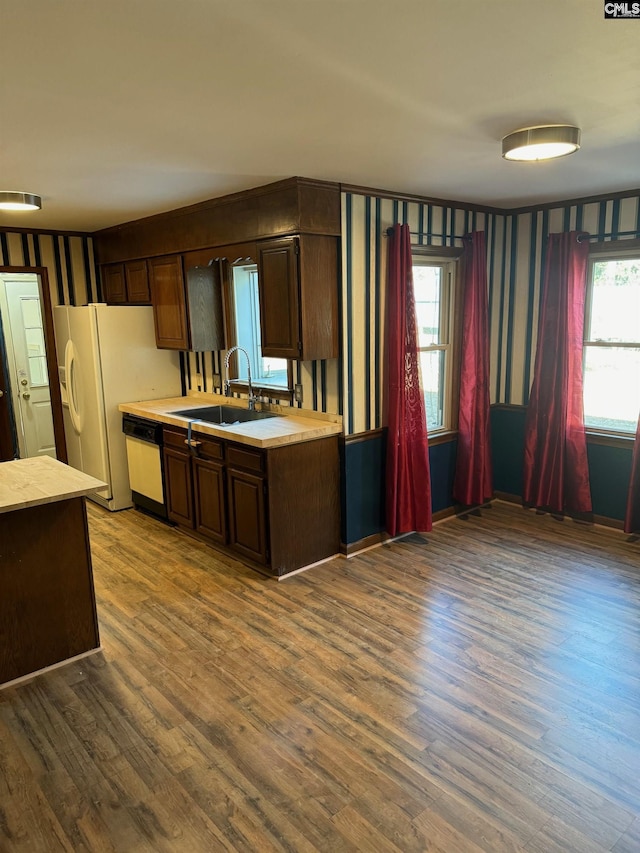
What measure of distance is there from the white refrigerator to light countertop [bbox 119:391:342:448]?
0.23 metres

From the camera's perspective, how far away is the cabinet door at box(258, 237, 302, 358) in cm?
358

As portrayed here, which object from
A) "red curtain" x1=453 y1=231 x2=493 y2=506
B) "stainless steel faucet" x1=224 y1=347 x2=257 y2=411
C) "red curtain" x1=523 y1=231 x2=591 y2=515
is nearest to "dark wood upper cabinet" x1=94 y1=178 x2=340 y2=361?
"stainless steel faucet" x1=224 y1=347 x2=257 y2=411

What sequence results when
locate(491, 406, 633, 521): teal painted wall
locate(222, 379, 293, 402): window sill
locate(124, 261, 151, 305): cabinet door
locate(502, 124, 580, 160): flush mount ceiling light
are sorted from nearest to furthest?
locate(502, 124, 580, 160): flush mount ceiling light < locate(222, 379, 293, 402): window sill < locate(491, 406, 633, 521): teal painted wall < locate(124, 261, 151, 305): cabinet door

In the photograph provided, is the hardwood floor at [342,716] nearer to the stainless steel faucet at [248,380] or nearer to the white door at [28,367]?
the stainless steel faucet at [248,380]

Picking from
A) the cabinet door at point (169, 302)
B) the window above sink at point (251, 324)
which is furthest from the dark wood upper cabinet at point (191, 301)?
the window above sink at point (251, 324)

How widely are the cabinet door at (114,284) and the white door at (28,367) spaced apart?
2.53ft

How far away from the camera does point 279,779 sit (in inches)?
83.2

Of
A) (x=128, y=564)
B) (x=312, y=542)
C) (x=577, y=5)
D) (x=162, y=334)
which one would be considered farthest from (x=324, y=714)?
(x=162, y=334)

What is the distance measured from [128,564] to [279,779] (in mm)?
2218

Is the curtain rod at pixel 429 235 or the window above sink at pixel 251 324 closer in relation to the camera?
the curtain rod at pixel 429 235

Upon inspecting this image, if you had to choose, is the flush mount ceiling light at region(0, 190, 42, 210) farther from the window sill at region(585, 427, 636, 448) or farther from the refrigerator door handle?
the window sill at region(585, 427, 636, 448)

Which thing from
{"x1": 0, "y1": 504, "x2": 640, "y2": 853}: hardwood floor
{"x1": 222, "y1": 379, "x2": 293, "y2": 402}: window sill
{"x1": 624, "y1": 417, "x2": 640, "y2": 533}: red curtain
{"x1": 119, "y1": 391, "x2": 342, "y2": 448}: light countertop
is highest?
{"x1": 222, "y1": 379, "x2": 293, "y2": 402}: window sill

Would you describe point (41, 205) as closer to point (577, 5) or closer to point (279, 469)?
point (279, 469)

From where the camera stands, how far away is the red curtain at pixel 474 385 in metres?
4.46
